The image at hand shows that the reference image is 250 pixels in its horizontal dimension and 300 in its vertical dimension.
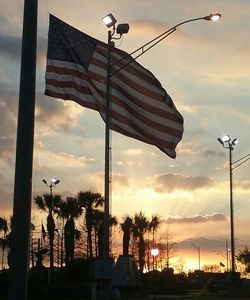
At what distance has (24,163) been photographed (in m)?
8.00

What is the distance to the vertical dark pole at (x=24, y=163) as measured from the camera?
7.72 metres

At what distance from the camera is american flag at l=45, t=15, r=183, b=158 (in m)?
18.2

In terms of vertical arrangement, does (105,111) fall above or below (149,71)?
below

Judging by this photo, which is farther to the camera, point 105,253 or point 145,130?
point 105,253

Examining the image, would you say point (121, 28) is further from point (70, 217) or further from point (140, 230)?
point (140, 230)

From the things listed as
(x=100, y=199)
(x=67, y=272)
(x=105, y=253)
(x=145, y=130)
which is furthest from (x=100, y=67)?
(x=100, y=199)

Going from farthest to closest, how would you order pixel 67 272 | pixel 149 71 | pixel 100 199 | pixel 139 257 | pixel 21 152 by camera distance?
pixel 139 257, pixel 100 199, pixel 67 272, pixel 149 71, pixel 21 152

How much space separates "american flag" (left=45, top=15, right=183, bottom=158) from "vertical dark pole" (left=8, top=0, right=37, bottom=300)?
9338 millimetres

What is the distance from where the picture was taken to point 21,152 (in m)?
8.02

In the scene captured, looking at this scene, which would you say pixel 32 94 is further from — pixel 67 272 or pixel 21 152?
pixel 67 272

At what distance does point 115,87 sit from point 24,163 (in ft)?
39.1

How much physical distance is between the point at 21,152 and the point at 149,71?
12389 millimetres

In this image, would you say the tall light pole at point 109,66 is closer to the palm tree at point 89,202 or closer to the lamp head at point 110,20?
the lamp head at point 110,20

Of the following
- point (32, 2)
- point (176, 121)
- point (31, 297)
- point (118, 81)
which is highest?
point (118, 81)
